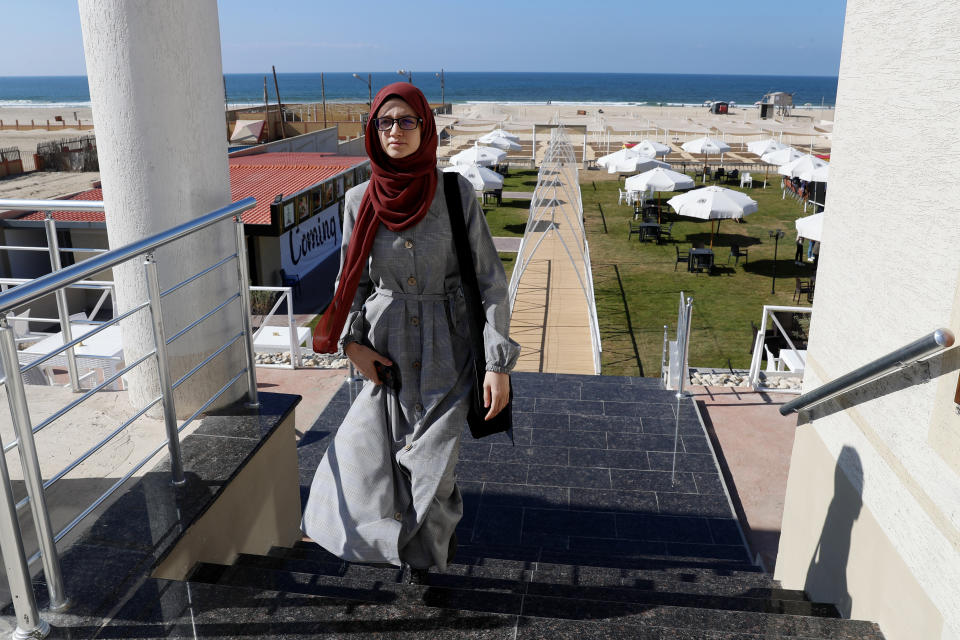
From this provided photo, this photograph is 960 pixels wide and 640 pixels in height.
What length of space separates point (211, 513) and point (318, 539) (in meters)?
0.54

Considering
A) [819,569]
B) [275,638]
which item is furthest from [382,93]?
[819,569]

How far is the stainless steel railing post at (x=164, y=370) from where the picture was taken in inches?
101

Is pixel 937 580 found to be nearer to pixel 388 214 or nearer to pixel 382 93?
pixel 388 214

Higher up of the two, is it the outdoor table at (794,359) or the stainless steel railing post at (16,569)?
the stainless steel railing post at (16,569)

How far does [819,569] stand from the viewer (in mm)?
3252

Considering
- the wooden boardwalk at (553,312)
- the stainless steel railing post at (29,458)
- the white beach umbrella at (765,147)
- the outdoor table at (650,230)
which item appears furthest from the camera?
the white beach umbrella at (765,147)

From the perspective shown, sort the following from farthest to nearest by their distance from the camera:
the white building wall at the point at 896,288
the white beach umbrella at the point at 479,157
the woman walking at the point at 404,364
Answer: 1. the white beach umbrella at the point at 479,157
2. the woman walking at the point at 404,364
3. the white building wall at the point at 896,288

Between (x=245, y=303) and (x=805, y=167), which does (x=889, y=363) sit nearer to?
(x=245, y=303)

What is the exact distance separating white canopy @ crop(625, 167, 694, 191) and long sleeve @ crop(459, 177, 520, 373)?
60.7ft

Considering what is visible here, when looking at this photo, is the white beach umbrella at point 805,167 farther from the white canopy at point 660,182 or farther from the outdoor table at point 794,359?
the outdoor table at point 794,359

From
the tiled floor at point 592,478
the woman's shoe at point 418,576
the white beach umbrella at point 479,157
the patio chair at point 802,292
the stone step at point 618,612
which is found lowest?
the patio chair at point 802,292

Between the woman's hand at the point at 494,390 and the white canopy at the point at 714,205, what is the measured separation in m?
15.0

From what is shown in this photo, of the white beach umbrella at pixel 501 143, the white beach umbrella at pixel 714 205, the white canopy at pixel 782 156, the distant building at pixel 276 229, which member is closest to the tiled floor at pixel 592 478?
the distant building at pixel 276 229

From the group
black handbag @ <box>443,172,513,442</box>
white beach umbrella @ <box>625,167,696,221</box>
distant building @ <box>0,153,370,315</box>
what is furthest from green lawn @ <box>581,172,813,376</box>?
black handbag @ <box>443,172,513,442</box>
